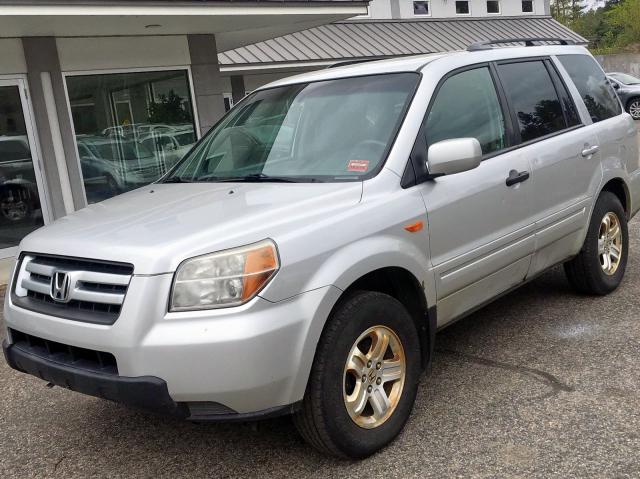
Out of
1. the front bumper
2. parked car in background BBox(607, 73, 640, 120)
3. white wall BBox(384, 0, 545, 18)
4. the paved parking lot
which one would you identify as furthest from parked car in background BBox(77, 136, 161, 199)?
parked car in background BBox(607, 73, 640, 120)

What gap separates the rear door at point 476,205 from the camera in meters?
3.51

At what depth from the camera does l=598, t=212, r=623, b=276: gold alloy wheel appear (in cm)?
503

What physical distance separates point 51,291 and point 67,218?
0.66 metres

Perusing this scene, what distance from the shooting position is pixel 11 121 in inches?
333

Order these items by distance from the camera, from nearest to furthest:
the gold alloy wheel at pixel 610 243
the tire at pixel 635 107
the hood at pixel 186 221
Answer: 1. the hood at pixel 186 221
2. the gold alloy wheel at pixel 610 243
3. the tire at pixel 635 107

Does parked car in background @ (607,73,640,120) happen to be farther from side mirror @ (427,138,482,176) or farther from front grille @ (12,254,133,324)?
front grille @ (12,254,133,324)

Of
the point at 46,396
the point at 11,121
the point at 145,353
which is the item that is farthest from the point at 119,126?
the point at 145,353

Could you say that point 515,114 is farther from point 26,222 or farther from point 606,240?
point 26,222

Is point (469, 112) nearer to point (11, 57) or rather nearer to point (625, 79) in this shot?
point (11, 57)

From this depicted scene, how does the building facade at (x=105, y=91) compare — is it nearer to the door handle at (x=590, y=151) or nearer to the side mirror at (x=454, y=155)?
the door handle at (x=590, y=151)

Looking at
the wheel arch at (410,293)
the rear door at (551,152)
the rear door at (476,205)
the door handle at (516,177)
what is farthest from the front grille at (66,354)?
the rear door at (551,152)

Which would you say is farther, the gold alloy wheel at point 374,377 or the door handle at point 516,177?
the door handle at point 516,177

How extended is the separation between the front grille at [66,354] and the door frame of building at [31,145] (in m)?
5.93

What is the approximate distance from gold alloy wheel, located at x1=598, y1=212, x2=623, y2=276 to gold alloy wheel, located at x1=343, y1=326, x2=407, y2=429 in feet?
8.19
